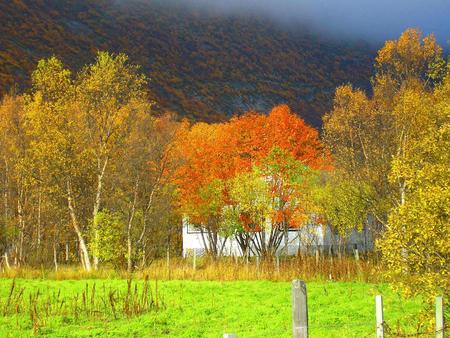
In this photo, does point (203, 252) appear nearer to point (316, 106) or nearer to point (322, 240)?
point (322, 240)

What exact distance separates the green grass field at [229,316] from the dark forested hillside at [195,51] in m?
87.5

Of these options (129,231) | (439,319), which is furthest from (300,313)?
(129,231)

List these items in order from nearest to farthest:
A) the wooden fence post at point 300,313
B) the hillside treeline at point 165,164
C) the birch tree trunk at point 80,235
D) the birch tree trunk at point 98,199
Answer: the wooden fence post at point 300,313, the hillside treeline at point 165,164, the birch tree trunk at point 98,199, the birch tree trunk at point 80,235

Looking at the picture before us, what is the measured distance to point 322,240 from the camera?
166 feet

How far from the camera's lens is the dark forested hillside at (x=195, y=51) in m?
125

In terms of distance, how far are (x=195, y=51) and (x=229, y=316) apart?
147 meters

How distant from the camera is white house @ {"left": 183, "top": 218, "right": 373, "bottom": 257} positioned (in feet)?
152

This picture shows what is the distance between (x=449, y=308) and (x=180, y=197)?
3503 centimetres

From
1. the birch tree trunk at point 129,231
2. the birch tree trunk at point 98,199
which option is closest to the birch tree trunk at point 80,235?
the birch tree trunk at point 98,199

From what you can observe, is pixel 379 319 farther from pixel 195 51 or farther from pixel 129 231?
pixel 195 51

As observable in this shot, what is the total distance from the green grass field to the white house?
1932 cm

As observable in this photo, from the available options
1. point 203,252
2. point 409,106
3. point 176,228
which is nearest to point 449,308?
point 409,106

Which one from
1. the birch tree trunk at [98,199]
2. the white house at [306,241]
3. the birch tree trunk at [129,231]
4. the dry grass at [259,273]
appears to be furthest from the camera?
the white house at [306,241]

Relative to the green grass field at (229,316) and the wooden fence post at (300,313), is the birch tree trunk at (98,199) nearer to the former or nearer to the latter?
the green grass field at (229,316)
